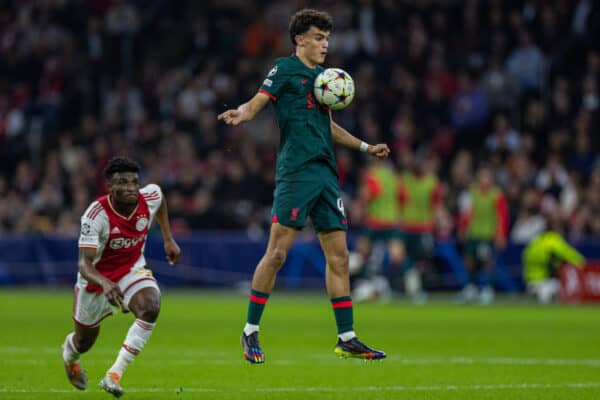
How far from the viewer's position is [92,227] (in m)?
8.32

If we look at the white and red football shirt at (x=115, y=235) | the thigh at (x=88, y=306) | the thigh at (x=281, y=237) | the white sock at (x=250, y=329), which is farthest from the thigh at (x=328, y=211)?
the thigh at (x=88, y=306)

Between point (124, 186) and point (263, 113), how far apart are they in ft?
60.3

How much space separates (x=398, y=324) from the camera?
1538cm

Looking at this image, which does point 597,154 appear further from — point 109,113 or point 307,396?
point 307,396

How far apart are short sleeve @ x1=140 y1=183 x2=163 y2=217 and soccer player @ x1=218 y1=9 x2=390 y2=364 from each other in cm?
94

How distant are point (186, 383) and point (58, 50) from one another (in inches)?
889

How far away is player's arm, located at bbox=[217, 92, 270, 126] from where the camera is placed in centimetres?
816

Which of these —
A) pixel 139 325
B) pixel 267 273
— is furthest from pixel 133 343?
pixel 267 273

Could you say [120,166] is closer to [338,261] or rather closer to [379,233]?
[338,261]

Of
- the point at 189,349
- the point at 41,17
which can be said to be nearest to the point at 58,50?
the point at 41,17

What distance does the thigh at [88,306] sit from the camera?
859 centimetres

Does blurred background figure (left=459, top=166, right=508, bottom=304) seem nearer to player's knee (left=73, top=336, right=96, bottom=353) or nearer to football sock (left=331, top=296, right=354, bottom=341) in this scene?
football sock (left=331, top=296, right=354, bottom=341)

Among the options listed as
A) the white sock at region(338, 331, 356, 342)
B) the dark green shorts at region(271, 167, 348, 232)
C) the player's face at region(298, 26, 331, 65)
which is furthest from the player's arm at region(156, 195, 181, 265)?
the player's face at region(298, 26, 331, 65)

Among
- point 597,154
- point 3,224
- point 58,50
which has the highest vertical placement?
point 58,50
